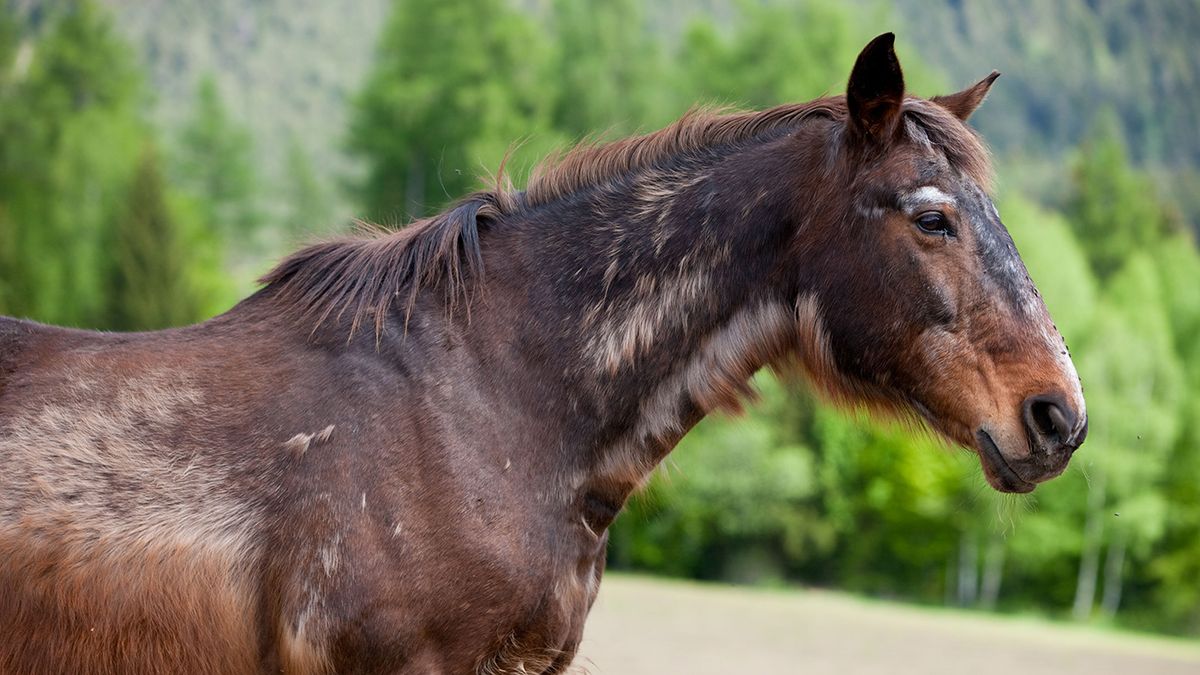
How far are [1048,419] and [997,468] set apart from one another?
9.3 inches

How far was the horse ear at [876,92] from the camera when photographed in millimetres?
3875

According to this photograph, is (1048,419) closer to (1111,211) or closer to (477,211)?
(477,211)

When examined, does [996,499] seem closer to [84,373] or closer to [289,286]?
[289,286]

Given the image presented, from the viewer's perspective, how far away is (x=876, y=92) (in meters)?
3.93

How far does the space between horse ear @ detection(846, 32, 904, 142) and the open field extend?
8.26m

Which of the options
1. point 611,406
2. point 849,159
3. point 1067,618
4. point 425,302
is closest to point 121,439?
point 425,302

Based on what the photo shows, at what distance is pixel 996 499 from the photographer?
14.8 feet

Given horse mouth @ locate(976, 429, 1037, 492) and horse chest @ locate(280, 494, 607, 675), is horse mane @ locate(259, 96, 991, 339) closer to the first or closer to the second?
horse chest @ locate(280, 494, 607, 675)

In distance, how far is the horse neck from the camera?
3.97 m

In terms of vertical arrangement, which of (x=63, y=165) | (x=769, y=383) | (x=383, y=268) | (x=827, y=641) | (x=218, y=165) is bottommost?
(x=827, y=641)

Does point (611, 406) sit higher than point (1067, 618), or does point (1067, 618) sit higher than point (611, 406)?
point (611, 406)

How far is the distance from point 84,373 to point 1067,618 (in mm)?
38295

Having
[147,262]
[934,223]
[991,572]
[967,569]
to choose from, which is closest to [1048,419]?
[934,223]

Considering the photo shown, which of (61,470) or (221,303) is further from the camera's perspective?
(221,303)
